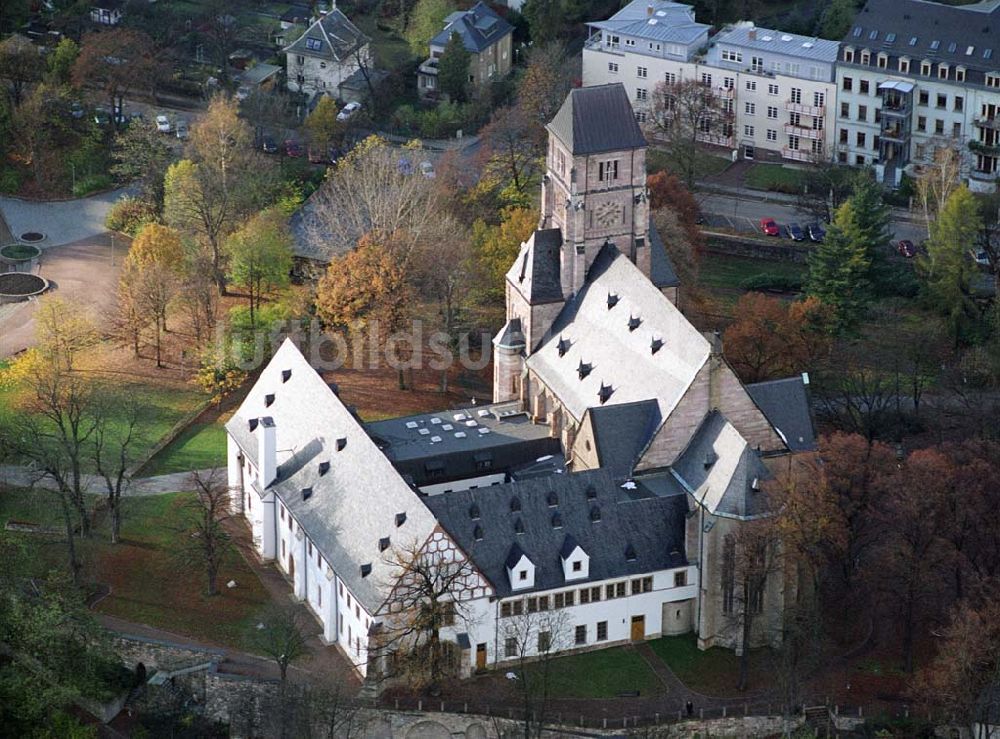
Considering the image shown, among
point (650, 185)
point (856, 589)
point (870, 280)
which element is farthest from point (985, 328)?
point (856, 589)

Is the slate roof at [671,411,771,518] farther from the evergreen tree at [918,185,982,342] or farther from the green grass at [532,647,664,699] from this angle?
the evergreen tree at [918,185,982,342]

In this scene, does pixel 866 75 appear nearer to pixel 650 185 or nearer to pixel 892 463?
pixel 650 185

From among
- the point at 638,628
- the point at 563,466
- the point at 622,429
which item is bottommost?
the point at 638,628

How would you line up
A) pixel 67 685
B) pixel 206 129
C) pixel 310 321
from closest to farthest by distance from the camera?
pixel 67 685 < pixel 310 321 < pixel 206 129

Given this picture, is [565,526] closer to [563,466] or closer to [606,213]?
[563,466]

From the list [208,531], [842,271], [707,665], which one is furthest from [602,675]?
[842,271]

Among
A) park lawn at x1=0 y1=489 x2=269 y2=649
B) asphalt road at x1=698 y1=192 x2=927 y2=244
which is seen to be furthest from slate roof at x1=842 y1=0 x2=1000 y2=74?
park lawn at x1=0 y1=489 x2=269 y2=649

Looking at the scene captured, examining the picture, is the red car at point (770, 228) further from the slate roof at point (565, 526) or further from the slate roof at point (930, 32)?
the slate roof at point (565, 526)
